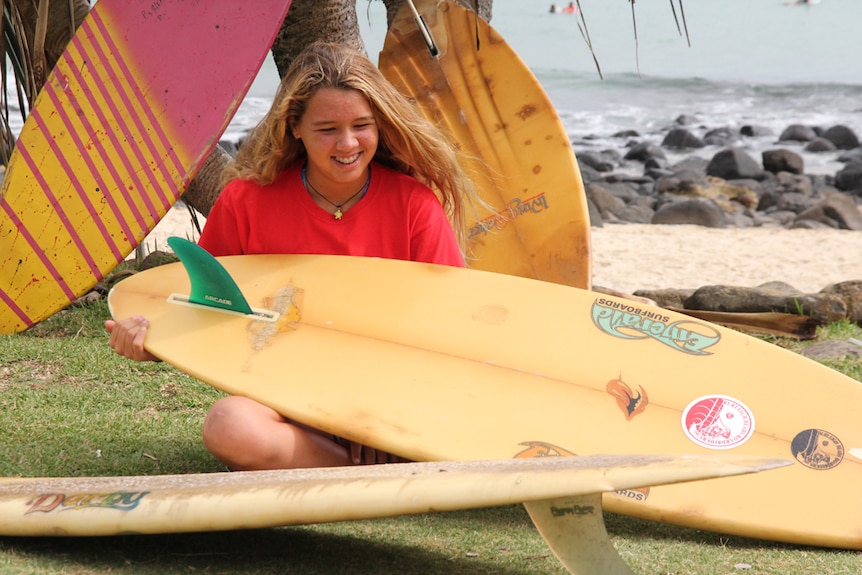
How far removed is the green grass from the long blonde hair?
2.30 ft

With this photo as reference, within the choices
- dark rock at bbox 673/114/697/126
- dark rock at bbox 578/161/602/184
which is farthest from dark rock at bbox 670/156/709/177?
dark rock at bbox 673/114/697/126

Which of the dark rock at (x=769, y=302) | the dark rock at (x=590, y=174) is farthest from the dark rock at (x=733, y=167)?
the dark rock at (x=769, y=302)

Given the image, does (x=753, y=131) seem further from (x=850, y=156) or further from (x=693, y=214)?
(x=693, y=214)

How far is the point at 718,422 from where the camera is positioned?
2.08 metres

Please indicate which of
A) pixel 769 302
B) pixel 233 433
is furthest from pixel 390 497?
pixel 769 302

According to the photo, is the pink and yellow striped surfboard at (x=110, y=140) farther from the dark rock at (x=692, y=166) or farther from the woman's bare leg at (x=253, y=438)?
the dark rock at (x=692, y=166)

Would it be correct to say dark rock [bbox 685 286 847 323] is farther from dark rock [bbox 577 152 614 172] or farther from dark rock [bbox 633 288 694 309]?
dark rock [bbox 577 152 614 172]

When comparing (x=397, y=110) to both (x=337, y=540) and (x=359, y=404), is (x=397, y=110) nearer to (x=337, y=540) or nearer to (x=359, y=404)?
(x=359, y=404)

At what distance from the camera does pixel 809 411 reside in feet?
6.93

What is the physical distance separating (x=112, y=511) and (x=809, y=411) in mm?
1455

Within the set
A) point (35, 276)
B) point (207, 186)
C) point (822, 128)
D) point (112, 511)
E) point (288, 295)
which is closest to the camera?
point (112, 511)

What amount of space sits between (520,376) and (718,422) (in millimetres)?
441

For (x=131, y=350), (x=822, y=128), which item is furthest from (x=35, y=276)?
(x=822, y=128)

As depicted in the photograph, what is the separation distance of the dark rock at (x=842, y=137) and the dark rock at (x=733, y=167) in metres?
2.90
